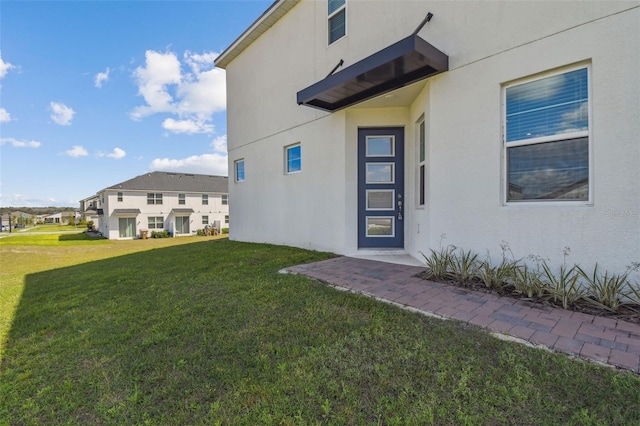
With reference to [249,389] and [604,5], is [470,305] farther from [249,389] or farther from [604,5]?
[604,5]

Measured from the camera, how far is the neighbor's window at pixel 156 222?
29.4m

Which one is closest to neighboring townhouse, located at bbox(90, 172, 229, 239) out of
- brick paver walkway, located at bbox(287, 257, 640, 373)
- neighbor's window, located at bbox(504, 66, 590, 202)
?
brick paver walkway, located at bbox(287, 257, 640, 373)

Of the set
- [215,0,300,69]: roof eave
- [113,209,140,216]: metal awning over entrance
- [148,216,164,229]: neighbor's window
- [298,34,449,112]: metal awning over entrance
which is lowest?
[148,216,164,229]: neighbor's window

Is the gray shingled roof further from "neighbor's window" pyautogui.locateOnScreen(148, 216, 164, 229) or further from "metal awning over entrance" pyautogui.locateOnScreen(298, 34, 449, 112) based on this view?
"metal awning over entrance" pyautogui.locateOnScreen(298, 34, 449, 112)

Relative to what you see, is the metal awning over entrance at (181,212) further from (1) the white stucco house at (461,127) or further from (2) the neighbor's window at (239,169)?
(1) the white stucco house at (461,127)

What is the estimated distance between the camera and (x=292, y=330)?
2.71 m

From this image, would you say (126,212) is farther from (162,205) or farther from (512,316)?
(512,316)

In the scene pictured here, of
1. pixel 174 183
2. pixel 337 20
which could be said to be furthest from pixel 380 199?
pixel 174 183

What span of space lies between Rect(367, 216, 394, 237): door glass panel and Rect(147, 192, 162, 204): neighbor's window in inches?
1189

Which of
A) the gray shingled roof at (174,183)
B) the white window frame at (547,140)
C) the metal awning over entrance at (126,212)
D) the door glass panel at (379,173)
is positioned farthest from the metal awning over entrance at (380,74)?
the metal awning over entrance at (126,212)

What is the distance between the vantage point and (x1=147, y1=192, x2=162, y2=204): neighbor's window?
2927 cm

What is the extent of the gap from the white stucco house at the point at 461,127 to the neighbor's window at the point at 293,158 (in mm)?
44

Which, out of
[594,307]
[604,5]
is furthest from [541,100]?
[594,307]

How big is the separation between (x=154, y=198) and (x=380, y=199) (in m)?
30.4
